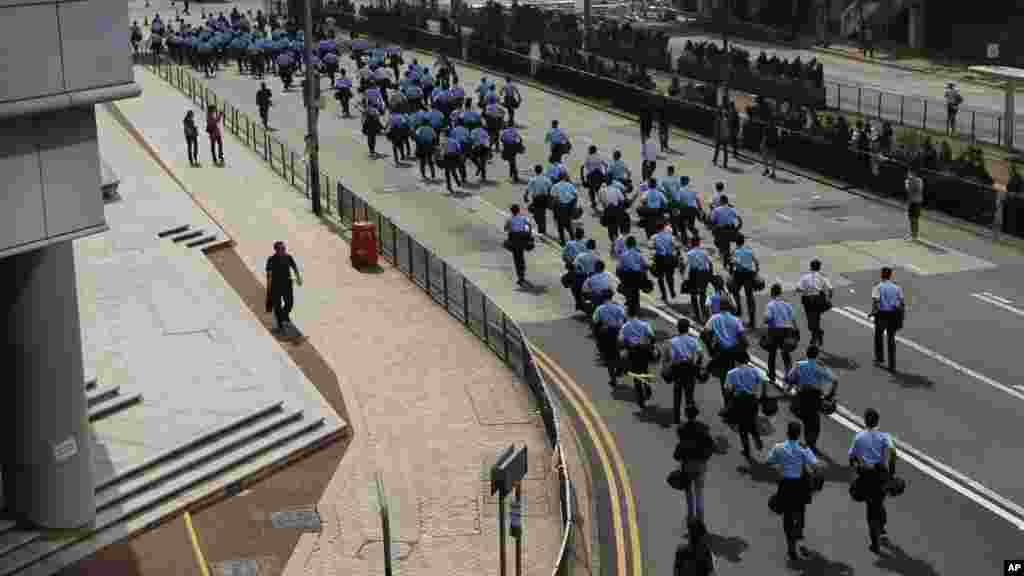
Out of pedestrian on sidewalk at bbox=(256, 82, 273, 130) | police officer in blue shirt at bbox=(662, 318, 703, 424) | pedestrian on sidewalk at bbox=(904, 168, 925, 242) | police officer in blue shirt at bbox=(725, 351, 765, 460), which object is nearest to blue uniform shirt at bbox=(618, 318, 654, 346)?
police officer in blue shirt at bbox=(662, 318, 703, 424)

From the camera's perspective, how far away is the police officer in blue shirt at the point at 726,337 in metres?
25.6

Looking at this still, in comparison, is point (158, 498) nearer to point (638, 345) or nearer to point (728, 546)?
point (728, 546)

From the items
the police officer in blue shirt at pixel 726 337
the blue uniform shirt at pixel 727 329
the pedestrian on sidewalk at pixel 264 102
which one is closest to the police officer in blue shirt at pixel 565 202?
the police officer in blue shirt at pixel 726 337

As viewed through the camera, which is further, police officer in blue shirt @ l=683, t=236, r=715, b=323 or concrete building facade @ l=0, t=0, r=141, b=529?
police officer in blue shirt @ l=683, t=236, r=715, b=323

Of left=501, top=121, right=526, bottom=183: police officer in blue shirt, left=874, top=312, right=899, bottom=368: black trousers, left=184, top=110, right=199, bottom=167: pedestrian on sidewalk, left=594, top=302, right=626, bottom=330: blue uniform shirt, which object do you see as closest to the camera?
left=594, top=302, right=626, bottom=330: blue uniform shirt

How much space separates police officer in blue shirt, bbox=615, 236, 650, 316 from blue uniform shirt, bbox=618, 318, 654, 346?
4.36 metres

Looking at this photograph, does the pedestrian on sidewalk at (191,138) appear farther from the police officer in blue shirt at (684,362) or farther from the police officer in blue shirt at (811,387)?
the police officer in blue shirt at (811,387)

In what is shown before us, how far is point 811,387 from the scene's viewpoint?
23.6 m

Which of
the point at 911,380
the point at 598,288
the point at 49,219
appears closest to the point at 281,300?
the point at 598,288

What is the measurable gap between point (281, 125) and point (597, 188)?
59.7 feet

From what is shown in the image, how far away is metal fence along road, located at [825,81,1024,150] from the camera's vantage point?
52750mm

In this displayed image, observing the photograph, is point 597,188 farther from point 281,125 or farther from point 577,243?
point 281,125

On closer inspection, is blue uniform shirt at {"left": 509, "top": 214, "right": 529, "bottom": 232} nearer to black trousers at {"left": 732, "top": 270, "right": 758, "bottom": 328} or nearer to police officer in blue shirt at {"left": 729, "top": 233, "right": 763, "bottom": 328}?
black trousers at {"left": 732, "top": 270, "right": 758, "bottom": 328}

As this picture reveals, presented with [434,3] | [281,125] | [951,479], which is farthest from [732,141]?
[434,3]
